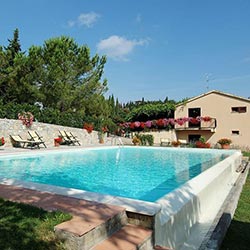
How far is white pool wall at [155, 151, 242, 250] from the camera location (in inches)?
133

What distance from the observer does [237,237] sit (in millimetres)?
4055

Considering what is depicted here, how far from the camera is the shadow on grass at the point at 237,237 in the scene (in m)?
3.72

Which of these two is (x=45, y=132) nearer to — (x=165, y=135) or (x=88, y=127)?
(x=88, y=127)

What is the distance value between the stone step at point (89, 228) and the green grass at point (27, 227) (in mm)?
96

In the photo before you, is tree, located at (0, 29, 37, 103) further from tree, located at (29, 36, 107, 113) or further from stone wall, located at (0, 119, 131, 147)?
stone wall, located at (0, 119, 131, 147)

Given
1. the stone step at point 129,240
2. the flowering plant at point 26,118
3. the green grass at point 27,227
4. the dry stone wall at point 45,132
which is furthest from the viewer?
the flowering plant at point 26,118

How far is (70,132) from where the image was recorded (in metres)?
19.1

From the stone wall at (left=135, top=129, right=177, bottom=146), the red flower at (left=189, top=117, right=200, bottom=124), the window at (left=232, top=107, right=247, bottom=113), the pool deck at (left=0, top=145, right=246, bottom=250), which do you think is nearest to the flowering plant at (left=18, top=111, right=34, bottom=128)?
the pool deck at (left=0, top=145, right=246, bottom=250)

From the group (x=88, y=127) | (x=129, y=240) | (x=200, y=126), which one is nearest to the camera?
(x=129, y=240)

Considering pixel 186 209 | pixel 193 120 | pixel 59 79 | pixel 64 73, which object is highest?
pixel 64 73

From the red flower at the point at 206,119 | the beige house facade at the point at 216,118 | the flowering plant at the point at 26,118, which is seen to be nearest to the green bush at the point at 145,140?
the beige house facade at the point at 216,118

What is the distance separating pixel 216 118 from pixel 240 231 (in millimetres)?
20924

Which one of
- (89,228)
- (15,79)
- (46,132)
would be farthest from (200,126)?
(89,228)

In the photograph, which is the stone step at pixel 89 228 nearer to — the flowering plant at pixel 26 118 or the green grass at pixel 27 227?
the green grass at pixel 27 227
